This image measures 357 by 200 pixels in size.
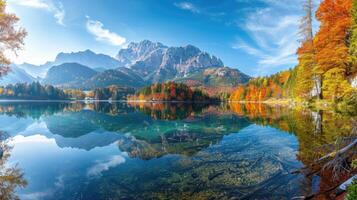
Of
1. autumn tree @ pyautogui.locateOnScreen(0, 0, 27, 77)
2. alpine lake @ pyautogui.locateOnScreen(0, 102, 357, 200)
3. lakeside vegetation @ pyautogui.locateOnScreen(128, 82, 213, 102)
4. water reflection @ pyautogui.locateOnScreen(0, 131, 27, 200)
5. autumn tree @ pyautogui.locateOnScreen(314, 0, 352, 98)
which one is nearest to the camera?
water reflection @ pyautogui.locateOnScreen(0, 131, 27, 200)

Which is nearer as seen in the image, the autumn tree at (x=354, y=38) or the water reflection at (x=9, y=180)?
the water reflection at (x=9, y=180)

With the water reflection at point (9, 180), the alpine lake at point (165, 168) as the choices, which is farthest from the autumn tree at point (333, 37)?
the water reflection at point (9, 180)

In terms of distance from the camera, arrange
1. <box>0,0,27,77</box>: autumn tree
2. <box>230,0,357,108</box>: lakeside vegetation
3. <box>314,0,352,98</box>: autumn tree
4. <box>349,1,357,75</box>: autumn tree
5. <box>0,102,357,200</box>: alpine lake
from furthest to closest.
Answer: <box>314,0,352,98</box>: autumn tree, <box>230,0,357,108</box>: lakeside vegetation, <box>349,1,357,75</box>: autumn tree, <box>0,0,27,77</box>: autumn tree, <box>0,102,357,200</box>: alpine lake

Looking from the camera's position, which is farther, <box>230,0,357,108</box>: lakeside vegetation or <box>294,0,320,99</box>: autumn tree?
<box>294,0,320,99</box>: autumn tree

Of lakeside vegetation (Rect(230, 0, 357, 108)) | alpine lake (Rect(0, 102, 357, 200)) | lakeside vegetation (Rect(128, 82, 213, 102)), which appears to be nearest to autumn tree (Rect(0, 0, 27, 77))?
alpine lake (Rect(0, 102, 357, 200))

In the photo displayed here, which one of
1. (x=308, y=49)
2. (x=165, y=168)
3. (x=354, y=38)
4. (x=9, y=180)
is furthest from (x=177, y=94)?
(x=9, y=180)

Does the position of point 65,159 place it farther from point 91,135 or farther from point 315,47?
point 315,47

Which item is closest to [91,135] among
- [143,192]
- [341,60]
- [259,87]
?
[143,192]

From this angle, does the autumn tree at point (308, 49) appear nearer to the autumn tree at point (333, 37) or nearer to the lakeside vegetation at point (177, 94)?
the autumn tree at point (333, 37)

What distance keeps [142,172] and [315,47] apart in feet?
151

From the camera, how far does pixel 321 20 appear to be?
135 ft

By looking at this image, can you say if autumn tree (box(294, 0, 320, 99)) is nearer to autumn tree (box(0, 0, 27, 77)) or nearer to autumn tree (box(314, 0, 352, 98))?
autumn tree (box(314, 0, 352, 98))

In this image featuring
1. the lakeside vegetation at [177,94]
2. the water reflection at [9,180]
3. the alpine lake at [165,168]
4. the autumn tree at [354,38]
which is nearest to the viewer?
the water reflection at [9,180]

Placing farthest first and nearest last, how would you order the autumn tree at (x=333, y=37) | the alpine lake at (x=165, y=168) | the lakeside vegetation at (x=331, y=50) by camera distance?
the autumn tree at (x=333, y=37)
the lakeside vegetation at (x=331, y=50)
the alpine lake at (x=165, y=168)
